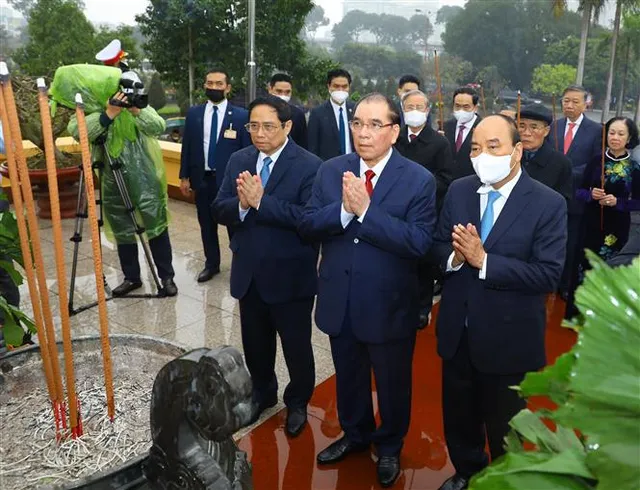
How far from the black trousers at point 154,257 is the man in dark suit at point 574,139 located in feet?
9.50

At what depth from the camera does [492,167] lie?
2100 mm

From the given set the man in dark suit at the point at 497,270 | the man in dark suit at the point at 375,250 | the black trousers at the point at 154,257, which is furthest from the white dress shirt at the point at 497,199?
the black trousers at the point at 154,257

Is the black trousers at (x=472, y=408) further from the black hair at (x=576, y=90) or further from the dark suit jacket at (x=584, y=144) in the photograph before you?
the black hair at (x=576, y=90)

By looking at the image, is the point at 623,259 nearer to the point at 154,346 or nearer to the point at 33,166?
the point at 154,346

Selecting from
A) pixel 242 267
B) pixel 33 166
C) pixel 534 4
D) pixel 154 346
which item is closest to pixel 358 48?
pixel 534 4

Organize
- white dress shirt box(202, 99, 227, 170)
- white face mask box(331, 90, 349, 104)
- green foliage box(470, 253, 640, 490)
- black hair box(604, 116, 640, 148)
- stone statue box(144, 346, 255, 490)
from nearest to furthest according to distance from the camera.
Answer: green foliage box(470, 253, 640, 490) < stone statue box(144, 346, 255, 490) < black hair box(604, 116, 640, 148) < white dress shirt box(202, 99, 227, 170) < white face mask box(331, 90, 349, 104)

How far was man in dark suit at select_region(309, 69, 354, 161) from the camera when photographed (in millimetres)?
5141

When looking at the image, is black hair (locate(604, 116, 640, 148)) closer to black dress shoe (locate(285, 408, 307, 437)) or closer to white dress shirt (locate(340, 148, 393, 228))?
white dress shirt (locate(340, 148, 393, 228))

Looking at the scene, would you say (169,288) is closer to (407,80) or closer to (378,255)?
(378,255)

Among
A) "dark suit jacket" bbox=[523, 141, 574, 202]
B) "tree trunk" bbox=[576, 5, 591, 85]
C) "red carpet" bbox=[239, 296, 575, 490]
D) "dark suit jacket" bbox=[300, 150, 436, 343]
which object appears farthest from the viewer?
"tree trunk" bbox=[576, 5, 591, 85]

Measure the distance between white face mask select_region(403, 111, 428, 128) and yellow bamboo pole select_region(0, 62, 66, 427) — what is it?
2995 mm

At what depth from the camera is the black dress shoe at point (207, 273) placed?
4832 millimetres

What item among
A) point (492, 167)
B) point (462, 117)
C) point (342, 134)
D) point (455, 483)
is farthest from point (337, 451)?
point (342, 134)

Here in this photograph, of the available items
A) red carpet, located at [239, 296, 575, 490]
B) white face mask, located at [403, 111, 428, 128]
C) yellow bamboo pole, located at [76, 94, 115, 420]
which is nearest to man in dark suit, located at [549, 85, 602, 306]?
white face mask, located at [403, 111, 428, 128]
